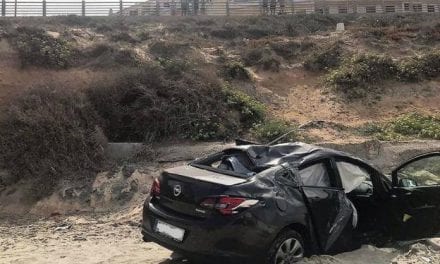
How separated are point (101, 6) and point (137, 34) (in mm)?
10223

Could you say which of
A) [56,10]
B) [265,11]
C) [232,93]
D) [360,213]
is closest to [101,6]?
[56,10]

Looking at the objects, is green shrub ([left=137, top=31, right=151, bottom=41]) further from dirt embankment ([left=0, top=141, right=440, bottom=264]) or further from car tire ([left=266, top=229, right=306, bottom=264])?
car tire ([left=266, top=229, right=306, bottom=264])

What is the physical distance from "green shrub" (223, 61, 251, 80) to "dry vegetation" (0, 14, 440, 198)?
0.11ft

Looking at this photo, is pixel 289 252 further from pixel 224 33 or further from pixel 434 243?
pixel 224 33

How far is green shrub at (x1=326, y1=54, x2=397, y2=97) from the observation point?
18172 millimetres

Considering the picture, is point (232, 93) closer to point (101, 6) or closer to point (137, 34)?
point (137, 34)

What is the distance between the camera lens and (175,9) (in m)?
31.8

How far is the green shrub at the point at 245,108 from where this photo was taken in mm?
14062

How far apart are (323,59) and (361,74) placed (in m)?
2.22

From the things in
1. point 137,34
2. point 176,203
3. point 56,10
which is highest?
point 56,10

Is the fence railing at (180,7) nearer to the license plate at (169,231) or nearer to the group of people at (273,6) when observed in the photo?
the group of people at (273,6)

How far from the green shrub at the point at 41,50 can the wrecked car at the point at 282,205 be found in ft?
40.0

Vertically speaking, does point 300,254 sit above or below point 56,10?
below

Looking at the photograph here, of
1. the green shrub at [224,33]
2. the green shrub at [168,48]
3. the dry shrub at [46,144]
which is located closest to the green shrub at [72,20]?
the green shrub at [224,33]
